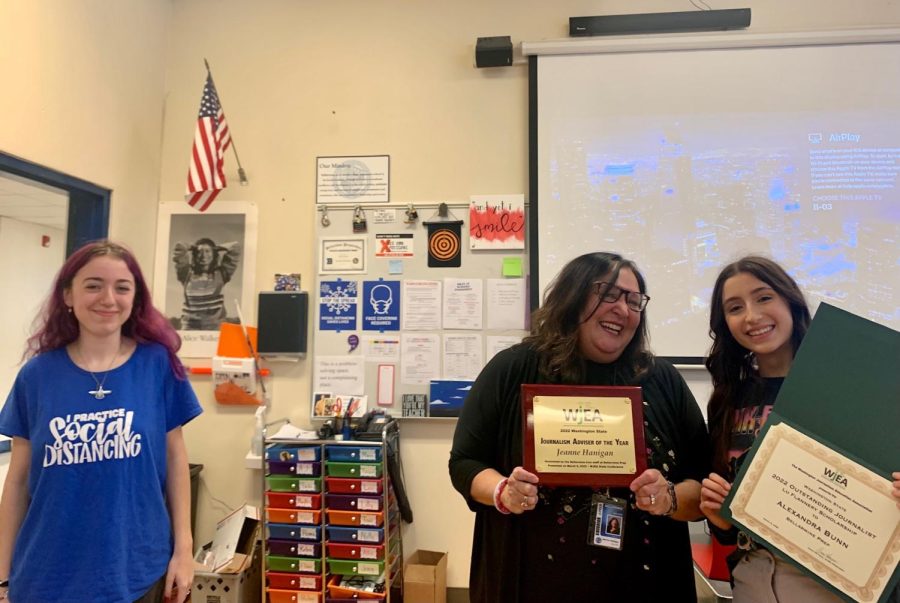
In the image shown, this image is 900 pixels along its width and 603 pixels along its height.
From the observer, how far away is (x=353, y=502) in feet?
7.68

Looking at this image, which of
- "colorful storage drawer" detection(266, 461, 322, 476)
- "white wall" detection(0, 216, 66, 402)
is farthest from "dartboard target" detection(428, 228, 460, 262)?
"white wall" detection(0, 216, 66, 402)

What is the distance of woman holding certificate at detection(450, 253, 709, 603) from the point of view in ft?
3.45

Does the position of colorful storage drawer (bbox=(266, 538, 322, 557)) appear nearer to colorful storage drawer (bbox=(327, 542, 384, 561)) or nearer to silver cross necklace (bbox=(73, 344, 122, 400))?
colorful storage drawer (bbox=(327, 542, 384, 561))

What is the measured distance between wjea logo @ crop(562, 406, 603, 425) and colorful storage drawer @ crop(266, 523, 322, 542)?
1.76 meters

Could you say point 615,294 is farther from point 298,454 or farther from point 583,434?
point 298,454

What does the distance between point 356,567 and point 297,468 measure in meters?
0.55

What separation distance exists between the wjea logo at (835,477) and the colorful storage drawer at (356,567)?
6.44 feet

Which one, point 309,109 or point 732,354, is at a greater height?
point 309,109

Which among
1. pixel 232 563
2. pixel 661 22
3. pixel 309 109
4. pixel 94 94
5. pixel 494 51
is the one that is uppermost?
pixel 661 22

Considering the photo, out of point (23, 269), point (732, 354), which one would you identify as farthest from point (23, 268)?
point (732, 354)

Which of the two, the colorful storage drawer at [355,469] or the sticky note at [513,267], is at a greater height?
the sticky note at [513,267]

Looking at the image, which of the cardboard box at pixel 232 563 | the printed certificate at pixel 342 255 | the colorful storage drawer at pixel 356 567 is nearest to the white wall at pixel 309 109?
the printed certificate at pixel 342 255

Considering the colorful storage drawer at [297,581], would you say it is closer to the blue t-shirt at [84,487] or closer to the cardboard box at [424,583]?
the cardboard box at [424,583]

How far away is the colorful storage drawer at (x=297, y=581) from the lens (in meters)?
2.33
